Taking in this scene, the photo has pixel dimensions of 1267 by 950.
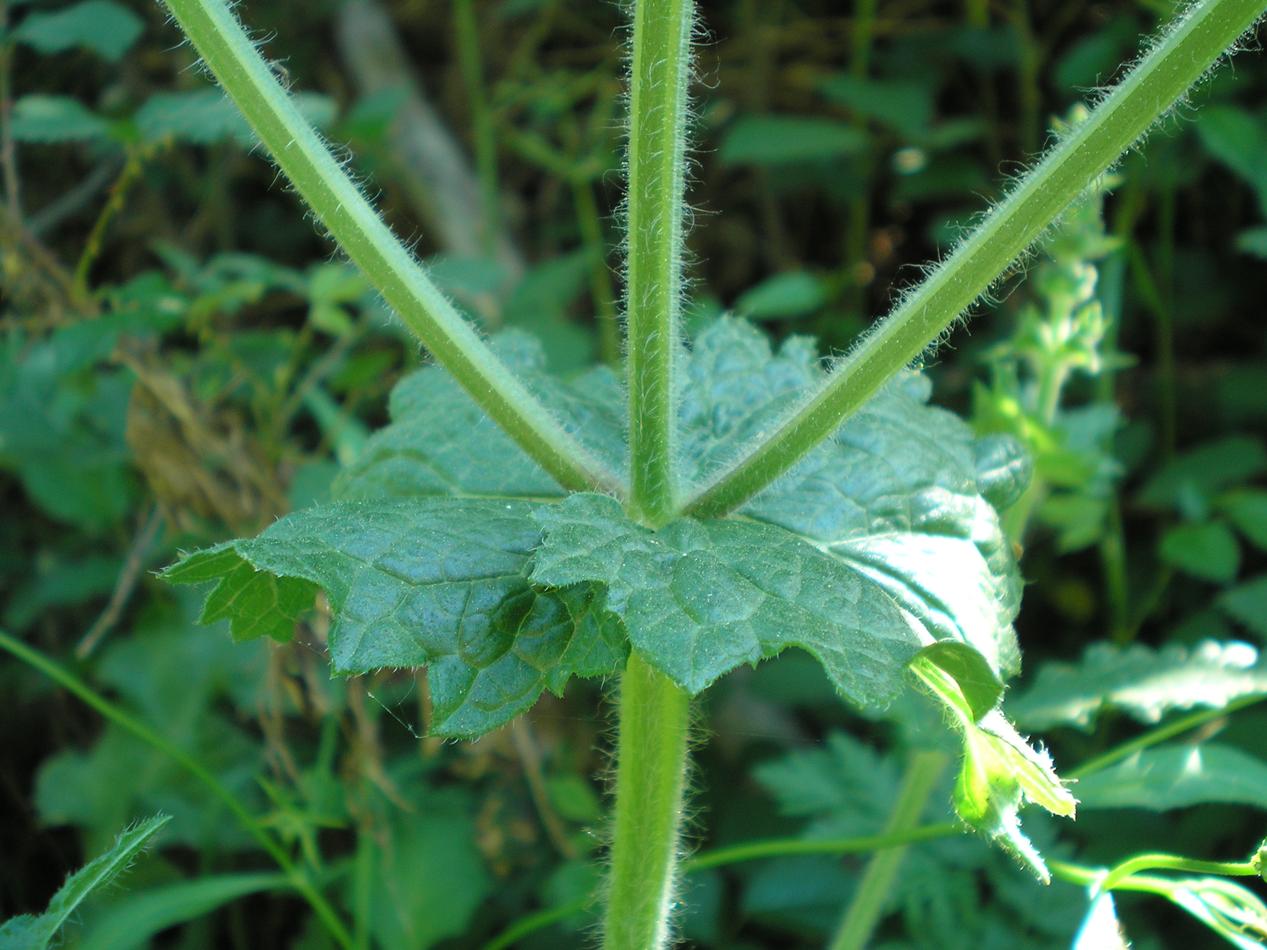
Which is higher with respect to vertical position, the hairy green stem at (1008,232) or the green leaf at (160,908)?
the hairy green stem at (1008,232)

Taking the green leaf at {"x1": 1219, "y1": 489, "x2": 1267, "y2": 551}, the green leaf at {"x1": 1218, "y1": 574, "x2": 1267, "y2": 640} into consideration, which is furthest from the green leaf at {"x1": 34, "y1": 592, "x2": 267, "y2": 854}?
the green leaf at {"x1": 1219, "y1": 489, "x2": 1267, "y2": 551}

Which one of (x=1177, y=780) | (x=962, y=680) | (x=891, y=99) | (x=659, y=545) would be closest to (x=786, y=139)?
(x=891, y=99)

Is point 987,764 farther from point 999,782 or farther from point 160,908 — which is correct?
point 160,908

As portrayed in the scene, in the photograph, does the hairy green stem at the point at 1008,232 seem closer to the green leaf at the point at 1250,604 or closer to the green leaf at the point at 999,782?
the green leaf at the point at 999,782

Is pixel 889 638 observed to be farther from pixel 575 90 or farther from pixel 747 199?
pixel 747 199

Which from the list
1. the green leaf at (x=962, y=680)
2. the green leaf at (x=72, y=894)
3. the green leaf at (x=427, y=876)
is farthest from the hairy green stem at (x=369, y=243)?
the green leaf at (x=427, y=876)

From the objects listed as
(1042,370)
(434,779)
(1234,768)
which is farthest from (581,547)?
(434,779)
